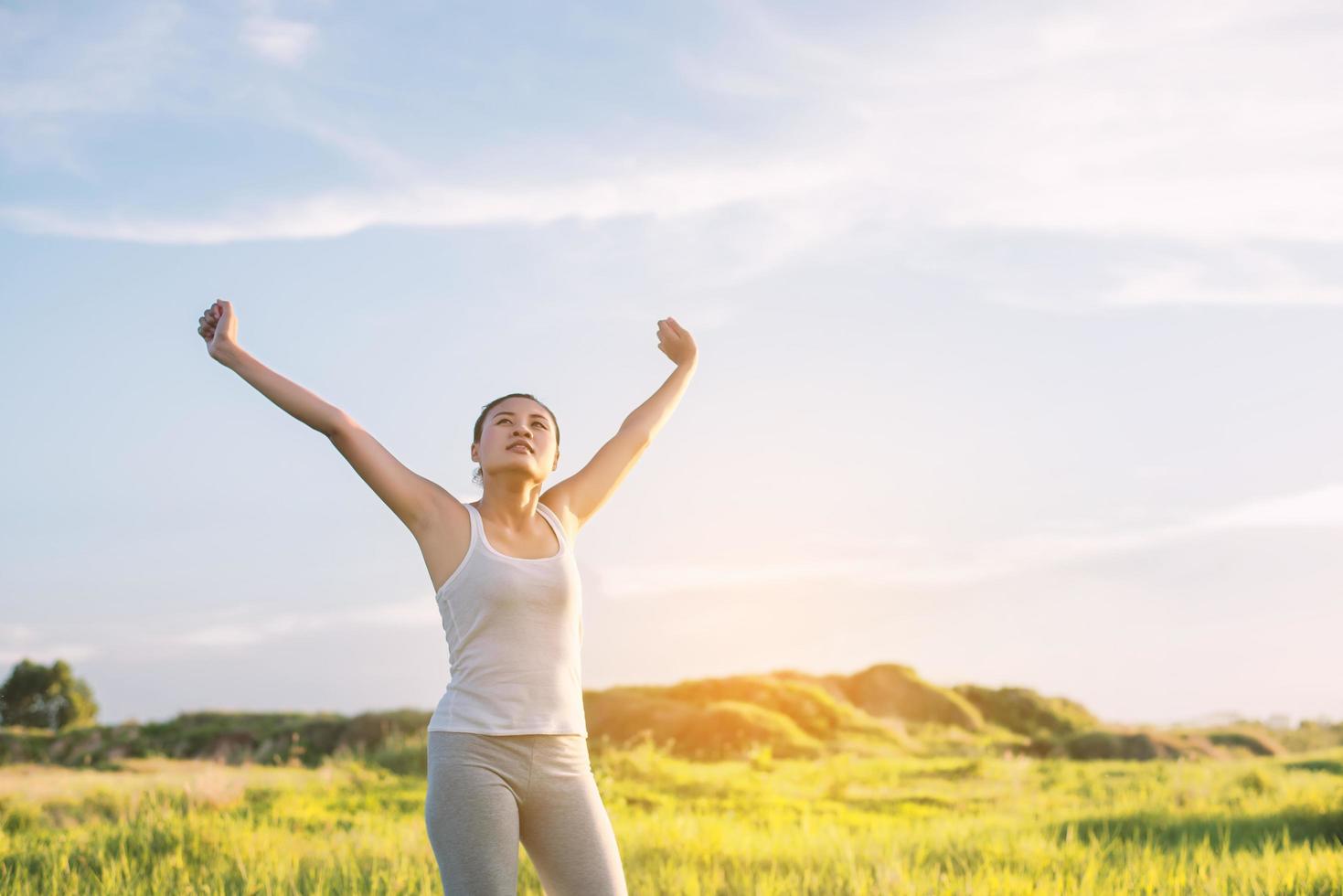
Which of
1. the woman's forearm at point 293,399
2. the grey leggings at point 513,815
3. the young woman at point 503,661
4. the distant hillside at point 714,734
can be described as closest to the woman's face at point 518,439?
the young woman at point 503,661

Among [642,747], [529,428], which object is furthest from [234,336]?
[642,747]

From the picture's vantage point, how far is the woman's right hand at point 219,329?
393 centimetres

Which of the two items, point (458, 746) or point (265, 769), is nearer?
point (458, 746)

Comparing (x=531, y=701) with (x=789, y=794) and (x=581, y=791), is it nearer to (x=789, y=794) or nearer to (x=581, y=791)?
(x=581, y=791)

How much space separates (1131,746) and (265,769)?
13360mm

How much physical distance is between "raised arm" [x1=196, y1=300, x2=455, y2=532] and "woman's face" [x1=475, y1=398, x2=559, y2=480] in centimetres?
21

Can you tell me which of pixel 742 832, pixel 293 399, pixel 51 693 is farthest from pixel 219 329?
pixel 51 693

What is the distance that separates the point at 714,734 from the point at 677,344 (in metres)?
12.5

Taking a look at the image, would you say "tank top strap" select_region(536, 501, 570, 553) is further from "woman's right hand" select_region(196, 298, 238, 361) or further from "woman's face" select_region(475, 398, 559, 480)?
"woman's right hand" select_region(196, 298, 238, 361)

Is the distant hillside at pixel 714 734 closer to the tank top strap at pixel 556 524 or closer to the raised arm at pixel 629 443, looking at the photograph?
the raised arm at pixel 629 443

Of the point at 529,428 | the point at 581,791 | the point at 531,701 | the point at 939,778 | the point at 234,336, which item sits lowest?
the point at 939,778

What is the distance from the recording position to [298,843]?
720cm

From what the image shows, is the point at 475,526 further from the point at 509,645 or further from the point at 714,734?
the point at 714,734

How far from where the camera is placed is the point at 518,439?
12.3 feet
